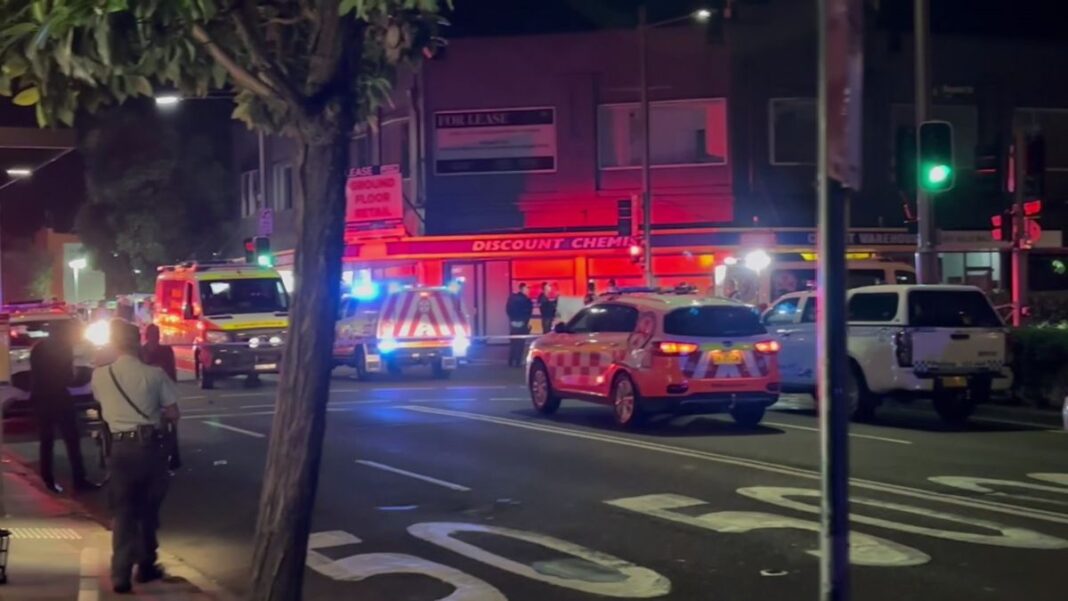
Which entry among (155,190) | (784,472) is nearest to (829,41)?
(784,472)

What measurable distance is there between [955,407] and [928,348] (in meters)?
1.21

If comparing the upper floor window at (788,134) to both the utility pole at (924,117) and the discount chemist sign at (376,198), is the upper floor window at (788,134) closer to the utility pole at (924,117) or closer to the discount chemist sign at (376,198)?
the discount chemist sign at (376,198)

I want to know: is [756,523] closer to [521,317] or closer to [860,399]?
[860,399]

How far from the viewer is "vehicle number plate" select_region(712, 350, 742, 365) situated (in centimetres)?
1777

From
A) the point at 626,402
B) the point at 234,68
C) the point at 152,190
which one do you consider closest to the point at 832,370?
the point at 234,68

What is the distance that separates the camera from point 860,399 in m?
19.1

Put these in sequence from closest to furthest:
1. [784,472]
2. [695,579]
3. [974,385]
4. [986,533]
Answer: [695,579] → [986,533] → [784,472] → [974,385]

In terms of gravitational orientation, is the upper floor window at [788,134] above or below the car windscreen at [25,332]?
above

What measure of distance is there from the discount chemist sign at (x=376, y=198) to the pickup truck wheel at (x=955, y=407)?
2134cm

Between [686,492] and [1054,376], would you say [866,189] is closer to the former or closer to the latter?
[1054,376]

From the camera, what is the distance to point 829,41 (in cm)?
499

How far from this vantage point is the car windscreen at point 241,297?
92.0ft

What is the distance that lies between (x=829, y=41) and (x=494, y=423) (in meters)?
14.6

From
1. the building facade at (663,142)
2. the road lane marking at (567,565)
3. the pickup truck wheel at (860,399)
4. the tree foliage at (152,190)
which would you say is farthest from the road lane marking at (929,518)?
the tree foliage at (152,190)
